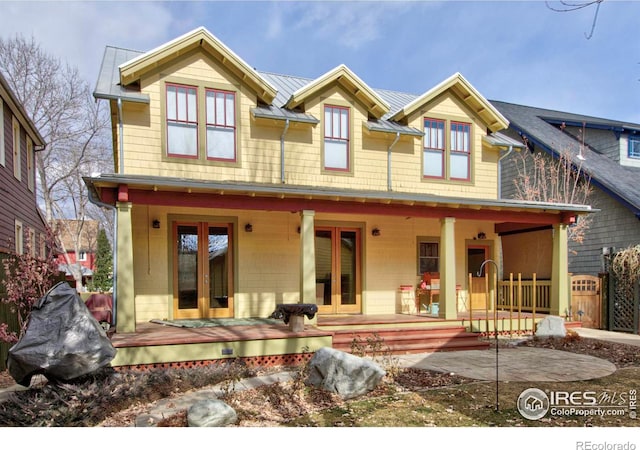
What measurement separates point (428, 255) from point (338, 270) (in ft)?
9.25

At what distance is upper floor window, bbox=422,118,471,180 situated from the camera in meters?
12.1

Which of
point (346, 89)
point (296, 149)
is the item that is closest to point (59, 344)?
point (296, 149)

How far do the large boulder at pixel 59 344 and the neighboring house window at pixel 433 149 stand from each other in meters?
9.07

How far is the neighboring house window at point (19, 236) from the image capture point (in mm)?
12516

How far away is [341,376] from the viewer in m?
5.82

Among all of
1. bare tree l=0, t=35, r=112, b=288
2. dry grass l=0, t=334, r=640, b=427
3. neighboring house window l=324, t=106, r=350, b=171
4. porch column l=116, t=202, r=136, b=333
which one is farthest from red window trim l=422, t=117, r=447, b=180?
bare tree l=0, t=35, r=112, b=288

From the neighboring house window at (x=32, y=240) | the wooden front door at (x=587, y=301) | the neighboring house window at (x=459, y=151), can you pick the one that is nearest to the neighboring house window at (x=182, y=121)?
the neighboring house window at (x=459, y=151)

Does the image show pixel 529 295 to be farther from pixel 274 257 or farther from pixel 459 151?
pixel 274 257

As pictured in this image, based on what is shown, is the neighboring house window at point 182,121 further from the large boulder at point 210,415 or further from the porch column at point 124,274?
the large boulder at point 210,415

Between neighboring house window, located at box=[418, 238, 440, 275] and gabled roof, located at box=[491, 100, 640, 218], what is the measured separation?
621 centimetres

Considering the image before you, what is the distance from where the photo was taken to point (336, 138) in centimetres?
1127

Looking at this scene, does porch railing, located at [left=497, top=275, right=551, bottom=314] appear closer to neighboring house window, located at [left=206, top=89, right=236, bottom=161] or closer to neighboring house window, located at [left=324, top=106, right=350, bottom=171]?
neighboring house window, located at [left=324, top=106, right=350, bottom=171]

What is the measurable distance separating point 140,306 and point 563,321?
10.0 metres
